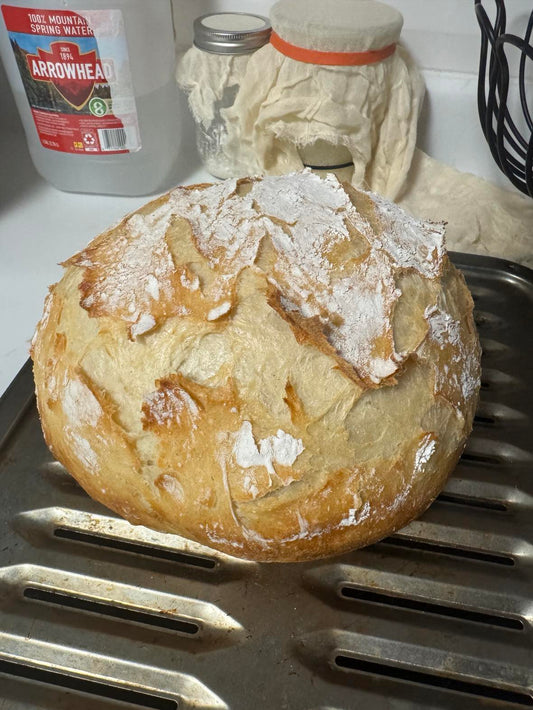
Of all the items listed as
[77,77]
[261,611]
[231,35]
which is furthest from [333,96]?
[261,611]

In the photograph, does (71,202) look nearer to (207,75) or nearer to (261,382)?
(207,75)

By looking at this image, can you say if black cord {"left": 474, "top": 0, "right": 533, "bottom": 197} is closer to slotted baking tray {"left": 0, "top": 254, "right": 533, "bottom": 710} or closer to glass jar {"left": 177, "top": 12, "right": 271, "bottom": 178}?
glass jar {"left": 177, "top": 12, "right": 271, "bottom": 178}

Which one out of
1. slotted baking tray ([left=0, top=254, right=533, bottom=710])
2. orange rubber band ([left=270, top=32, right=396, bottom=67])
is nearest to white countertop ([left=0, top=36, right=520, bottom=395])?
orange rubber band ([left=270, top=32, right=396, bottom=67])

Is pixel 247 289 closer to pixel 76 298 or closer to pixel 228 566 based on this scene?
pixel 76 298

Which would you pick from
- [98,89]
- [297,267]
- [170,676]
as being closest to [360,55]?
[98,89]

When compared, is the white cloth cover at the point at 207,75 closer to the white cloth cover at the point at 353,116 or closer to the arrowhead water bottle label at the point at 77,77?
the white cloth cover at the point at 353,116

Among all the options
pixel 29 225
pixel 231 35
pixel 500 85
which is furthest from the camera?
pixel 29 225
